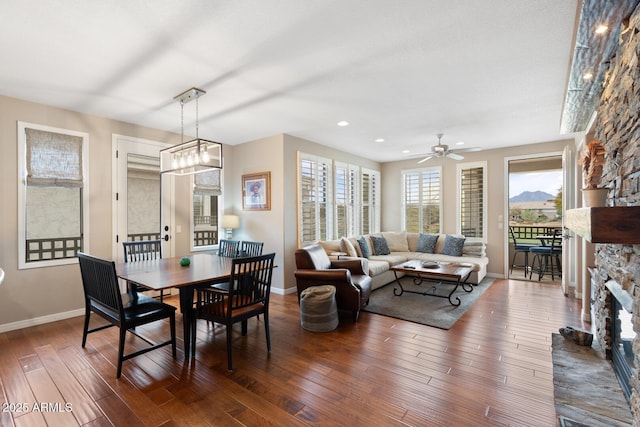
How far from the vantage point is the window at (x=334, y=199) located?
5531mm

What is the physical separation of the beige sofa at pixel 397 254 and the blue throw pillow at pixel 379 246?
0.22ft

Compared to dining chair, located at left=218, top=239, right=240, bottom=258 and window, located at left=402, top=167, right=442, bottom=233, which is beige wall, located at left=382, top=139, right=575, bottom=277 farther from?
dining chair, located at left=218, top=239, right=240, bottom=258

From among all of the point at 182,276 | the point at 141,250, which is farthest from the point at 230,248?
the point at 182,276

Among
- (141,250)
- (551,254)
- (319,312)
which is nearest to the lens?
(319,312)

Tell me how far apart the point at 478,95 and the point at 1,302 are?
601 cm

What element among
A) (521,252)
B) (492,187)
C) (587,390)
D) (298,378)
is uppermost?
(492,187)

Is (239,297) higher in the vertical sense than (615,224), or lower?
lower

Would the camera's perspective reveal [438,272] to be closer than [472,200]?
Yes

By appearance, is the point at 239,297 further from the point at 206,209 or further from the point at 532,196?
the point at 532,196

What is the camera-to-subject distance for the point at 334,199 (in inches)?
244

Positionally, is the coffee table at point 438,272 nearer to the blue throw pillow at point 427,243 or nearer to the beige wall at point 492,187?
the blue throw pillow at point 427,243

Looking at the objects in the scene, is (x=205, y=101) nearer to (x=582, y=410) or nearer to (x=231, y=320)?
(x=231, y=320)

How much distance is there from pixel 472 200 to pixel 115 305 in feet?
21.8

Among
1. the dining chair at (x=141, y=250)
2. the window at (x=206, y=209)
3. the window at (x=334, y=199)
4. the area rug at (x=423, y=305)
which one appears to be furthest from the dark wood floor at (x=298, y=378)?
the window at (x=334, y=199)
